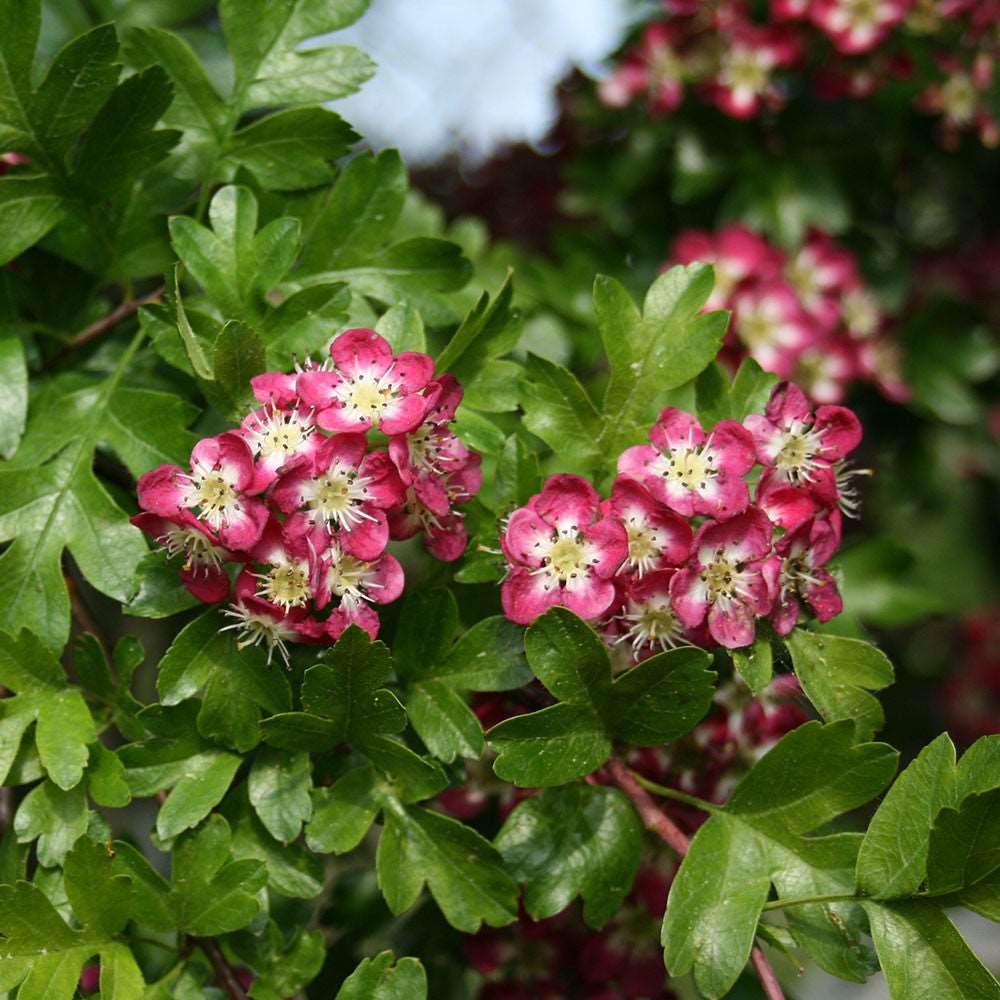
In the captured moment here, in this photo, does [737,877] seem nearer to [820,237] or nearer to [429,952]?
[429,952]

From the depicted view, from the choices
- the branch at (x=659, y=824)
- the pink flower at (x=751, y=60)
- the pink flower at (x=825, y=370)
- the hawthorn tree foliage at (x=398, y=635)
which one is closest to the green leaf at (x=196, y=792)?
the hawthorn tree foliage at (x=398, y=635)

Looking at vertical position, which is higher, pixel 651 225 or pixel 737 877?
pixel 737 877

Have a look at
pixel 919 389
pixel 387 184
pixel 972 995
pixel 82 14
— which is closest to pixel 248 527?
pixel 387 184

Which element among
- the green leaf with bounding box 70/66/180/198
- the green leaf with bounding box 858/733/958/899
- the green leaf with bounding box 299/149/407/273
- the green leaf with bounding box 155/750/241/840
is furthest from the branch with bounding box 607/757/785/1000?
the green leaf with bounding box 70/66/180/198

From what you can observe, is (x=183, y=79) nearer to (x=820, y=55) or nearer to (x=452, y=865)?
(x=452, y=865)

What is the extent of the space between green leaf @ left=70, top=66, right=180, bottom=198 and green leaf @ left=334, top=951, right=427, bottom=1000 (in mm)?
701

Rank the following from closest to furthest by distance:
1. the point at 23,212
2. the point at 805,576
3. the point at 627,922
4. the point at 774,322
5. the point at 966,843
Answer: the point at 966,843, the point at 805,576, the point at 23,212, the point at 627,922, the point at 774,322

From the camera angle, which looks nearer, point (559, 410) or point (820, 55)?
point (559, 410)

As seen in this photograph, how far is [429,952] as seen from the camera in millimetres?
1232

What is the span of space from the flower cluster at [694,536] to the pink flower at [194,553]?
0.22 metres

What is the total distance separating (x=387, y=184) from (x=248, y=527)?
0.41 meters

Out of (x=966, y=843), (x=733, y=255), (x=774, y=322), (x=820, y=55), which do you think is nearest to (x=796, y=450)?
(x=966, y=843)

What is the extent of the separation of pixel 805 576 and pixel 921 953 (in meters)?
0.29

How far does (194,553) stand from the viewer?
0.85 m
